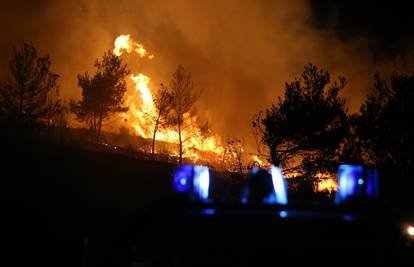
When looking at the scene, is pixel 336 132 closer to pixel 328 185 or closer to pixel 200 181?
pixel 328 185

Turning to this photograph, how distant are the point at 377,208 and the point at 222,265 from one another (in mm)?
1510

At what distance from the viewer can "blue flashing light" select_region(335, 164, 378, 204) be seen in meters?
7.56

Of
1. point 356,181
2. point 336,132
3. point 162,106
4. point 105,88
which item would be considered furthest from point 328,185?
point 105,88

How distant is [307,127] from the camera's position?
27375mm

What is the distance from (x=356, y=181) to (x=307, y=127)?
19.9m

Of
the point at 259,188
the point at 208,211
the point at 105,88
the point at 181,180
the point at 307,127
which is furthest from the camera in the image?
the point at 105,88

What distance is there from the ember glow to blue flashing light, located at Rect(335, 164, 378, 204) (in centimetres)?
3214

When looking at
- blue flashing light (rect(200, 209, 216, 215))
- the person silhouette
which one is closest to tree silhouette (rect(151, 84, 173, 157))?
the person silhouette

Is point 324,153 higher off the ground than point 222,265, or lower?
higher

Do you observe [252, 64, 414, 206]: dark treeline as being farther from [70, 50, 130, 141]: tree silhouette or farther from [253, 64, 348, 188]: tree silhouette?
[70, 50, 130, 141]: tree silhouette

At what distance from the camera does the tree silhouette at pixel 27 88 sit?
127 ft

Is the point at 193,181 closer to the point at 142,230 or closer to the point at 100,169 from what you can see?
the point at 142,230

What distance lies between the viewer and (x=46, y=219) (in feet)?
56.6

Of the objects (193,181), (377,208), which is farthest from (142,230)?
(193,181)
